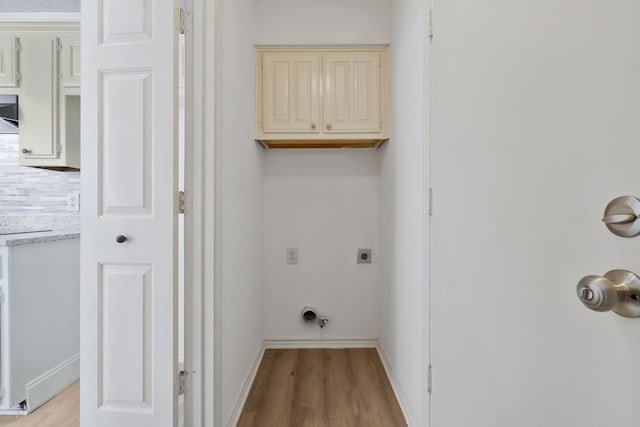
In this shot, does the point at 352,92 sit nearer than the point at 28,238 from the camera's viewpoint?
No

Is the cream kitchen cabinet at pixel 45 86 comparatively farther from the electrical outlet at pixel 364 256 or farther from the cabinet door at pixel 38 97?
the electrical outlet at pixel 364 256

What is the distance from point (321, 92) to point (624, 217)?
2.01 metres

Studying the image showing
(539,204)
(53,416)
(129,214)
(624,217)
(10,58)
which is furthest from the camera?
(10,58)

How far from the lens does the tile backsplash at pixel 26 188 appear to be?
2.35 meters

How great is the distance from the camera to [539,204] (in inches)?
25.4

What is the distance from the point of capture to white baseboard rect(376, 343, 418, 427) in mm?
1546

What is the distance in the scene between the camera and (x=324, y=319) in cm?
239

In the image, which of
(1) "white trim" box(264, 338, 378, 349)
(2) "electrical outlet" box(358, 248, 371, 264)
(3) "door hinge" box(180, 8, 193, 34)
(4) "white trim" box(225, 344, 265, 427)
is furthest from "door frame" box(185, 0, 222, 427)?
(2) "electrical outlet" box(358, 248, 371, 264)

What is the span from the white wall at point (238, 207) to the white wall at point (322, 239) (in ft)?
0.70

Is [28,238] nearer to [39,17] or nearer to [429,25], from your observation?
[39,17]

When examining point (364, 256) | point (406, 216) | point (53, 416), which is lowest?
point (53, 416)

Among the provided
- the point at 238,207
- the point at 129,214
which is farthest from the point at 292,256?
the point at 129,214

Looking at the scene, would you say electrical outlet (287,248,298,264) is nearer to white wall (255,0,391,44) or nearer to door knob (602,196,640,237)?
white wall (255,0,391,44)

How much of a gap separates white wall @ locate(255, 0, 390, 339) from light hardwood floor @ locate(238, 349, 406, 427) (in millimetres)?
226
